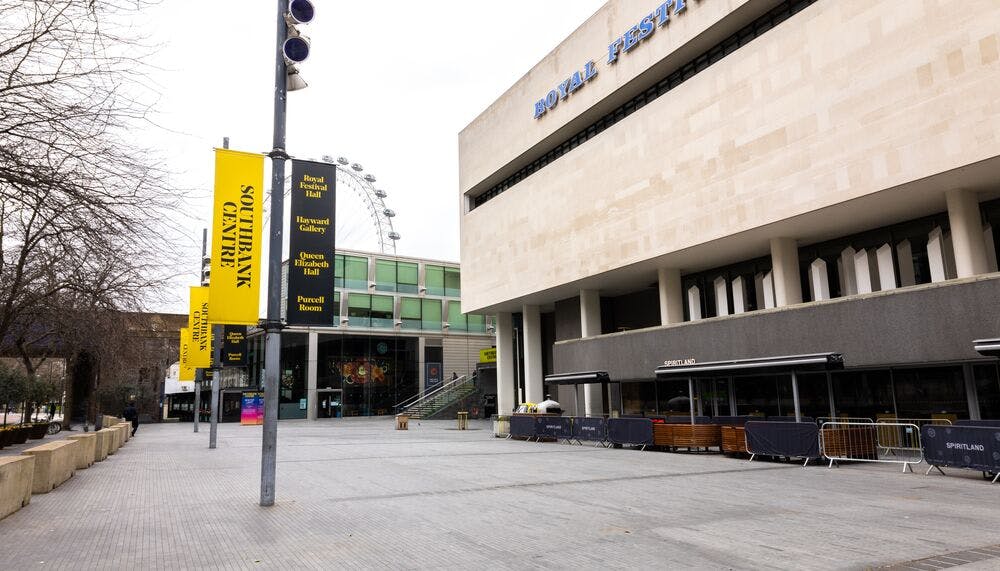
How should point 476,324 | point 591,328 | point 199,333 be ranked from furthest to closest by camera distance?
point 476,324 → point 591,328 → point 199,333

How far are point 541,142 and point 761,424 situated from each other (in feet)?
83.0

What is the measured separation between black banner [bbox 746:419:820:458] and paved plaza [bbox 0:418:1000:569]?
2.23 feet

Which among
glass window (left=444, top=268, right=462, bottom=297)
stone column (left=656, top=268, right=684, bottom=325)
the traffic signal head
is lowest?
stone column (left=656, top=268, right=684, bottom=325)

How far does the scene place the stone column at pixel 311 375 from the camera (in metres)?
55.0

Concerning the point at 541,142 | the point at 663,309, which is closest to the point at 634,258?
the point at 663,309

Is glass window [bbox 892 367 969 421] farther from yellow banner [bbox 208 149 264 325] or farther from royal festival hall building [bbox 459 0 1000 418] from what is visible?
yellow banner [bbox 208 149 264 325]

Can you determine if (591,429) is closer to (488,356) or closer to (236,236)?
(236,236)

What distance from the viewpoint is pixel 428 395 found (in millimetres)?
59406

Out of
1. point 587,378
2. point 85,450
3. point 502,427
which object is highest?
point 587,378

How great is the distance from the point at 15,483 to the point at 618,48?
100 feet

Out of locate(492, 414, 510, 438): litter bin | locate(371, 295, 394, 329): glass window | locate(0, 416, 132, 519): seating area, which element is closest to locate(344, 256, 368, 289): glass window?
locate(371, 295, 394, 329): glass window

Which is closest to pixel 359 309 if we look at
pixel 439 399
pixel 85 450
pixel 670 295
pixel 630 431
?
pixel 439 399

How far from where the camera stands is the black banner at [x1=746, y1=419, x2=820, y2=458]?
53.9ft

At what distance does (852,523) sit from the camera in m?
8.73
